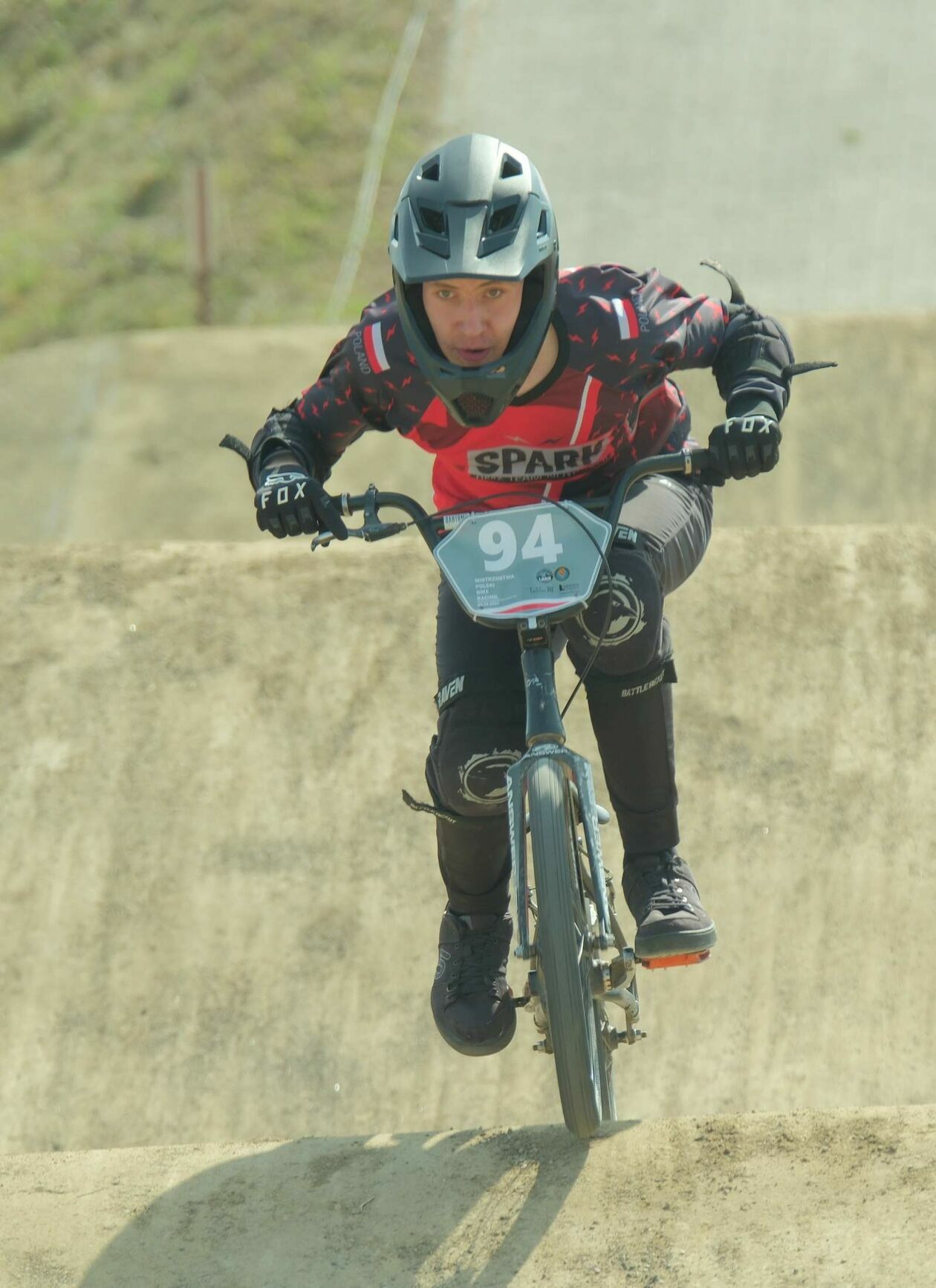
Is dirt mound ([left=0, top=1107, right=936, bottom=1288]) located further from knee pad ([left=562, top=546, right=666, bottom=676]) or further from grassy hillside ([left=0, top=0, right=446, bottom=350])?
grassy hillside ([left=0, top=0, right=446, bottom=350])

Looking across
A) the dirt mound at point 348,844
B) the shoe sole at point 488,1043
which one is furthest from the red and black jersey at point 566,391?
the dirt mound at point 348,844

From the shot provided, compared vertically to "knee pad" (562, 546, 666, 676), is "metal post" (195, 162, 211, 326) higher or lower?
higher

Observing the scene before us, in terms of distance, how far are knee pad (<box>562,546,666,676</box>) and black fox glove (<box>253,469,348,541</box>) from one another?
0.72 meters

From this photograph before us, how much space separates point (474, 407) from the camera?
4098 millimetres

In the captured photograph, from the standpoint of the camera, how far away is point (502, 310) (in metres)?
4.03

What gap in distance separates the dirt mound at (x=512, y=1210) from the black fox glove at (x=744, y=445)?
182 centimetres

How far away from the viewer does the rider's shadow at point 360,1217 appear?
3.75 meters

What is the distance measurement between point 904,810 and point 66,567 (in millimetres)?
4458

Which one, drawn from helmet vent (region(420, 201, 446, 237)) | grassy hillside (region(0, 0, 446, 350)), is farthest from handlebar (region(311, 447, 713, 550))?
grassy hillside (region(0, 0, 446, 350))

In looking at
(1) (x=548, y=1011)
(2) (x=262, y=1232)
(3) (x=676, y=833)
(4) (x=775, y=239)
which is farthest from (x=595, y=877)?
(4) (x=775, y=239)

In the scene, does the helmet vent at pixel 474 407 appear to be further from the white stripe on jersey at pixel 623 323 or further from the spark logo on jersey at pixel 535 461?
the white stripe on jersey at pixel 623 323

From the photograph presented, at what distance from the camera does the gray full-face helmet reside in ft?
12.9

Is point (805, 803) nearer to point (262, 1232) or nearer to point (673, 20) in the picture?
point (262, 1232)

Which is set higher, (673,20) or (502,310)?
(673,20)
